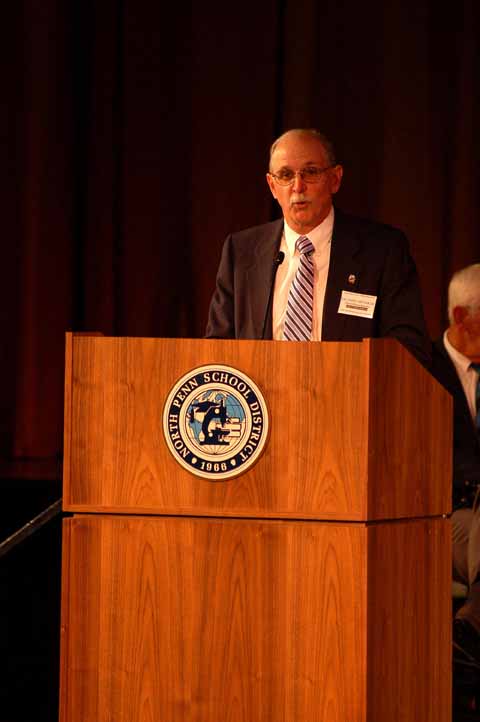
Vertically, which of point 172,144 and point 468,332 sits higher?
point 172,144

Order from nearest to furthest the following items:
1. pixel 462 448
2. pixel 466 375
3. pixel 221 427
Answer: pixel 221 427
pixel 462 448
pixel 466 375

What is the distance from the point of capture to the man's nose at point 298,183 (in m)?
2.74

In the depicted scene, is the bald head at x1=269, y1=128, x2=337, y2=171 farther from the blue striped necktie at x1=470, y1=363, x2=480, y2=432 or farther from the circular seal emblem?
the blue striped necktie at x1=470, y1=363, x2=480, y2=432

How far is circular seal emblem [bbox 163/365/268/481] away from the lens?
2021 mm

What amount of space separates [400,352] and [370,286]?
62cm

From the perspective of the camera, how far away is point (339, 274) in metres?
2.72

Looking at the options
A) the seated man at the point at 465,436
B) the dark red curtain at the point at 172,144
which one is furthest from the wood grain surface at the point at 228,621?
the dark red curtain at the point at 172,144

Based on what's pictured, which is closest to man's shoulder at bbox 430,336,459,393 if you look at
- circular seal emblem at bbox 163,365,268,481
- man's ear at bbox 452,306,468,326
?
man's ear at bbox 452,306,468,326

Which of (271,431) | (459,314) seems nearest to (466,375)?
(459,314)

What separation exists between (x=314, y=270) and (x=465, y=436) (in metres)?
0.94

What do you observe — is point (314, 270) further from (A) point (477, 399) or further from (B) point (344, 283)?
(A) point (477, 399)

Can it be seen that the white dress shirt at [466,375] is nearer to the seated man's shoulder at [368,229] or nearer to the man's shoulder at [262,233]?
the seated man's shoulder at [368,229]

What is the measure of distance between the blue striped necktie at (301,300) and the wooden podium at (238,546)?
570 mm

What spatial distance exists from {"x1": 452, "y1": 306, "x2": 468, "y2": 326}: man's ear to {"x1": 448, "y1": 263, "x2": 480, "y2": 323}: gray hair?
0.01 meters
